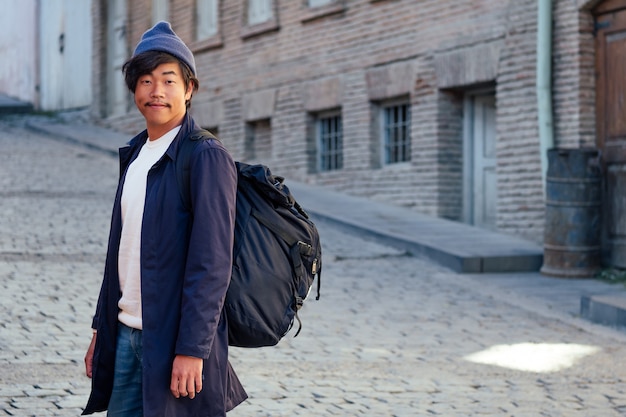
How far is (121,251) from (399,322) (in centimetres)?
507

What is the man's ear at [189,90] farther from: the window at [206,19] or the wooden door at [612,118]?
the window at [206,19]

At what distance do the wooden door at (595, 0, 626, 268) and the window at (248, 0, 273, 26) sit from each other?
7366mm

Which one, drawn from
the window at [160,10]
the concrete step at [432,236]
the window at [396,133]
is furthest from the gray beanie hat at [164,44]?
the window at [160,10]

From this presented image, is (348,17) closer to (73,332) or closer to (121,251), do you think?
(73,332)

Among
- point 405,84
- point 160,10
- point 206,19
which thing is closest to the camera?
point 405,84

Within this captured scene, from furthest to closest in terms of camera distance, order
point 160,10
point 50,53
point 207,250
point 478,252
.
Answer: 1. point 50,53
2. point 160,10
3. point 478,252
4. point 207,250

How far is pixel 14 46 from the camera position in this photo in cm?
2719

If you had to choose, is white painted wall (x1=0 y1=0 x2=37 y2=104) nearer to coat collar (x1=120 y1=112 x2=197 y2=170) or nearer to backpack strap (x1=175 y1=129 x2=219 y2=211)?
coat collar (x1=120 y1=112 x2=197 y2=170)

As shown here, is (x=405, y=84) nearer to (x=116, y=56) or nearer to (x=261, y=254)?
(x=116, y=56)

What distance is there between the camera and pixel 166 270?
3176 mm

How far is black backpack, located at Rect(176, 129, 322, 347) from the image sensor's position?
3.19m

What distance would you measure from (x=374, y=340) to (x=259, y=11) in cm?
1145

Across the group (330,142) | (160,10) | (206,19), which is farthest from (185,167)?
(160,10)

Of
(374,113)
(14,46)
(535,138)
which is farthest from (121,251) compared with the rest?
(14,46)
